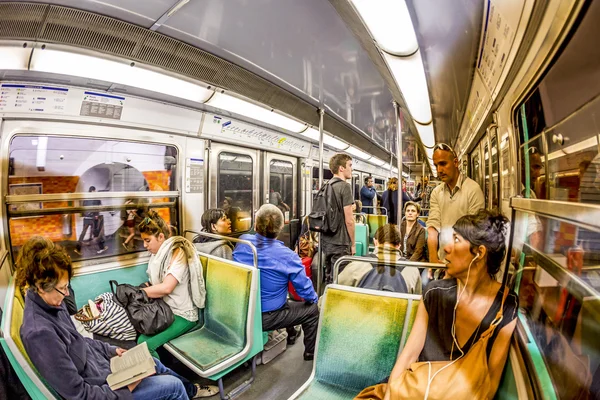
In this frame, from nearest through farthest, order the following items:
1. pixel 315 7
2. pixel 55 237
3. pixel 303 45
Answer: pixel 315 7 → pixel 55 237 → pixel 303 45

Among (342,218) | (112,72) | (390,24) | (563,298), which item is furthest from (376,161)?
(112,72)

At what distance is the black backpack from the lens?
158 cm

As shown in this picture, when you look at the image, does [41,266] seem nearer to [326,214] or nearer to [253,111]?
[326,214]

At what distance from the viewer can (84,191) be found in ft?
4.96

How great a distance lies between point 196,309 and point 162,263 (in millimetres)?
402

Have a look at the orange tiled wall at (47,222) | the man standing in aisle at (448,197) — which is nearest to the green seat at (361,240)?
the man standing in aisle at (448,197)

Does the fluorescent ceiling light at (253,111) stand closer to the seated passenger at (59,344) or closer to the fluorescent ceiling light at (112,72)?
the fluorescent ceiling light at (112,72)

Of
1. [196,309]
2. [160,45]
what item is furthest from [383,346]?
[160,45]

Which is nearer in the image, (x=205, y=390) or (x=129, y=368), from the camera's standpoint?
(x=129, y=368)

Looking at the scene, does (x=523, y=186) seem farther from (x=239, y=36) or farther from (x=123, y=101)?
(x=123, y=101)

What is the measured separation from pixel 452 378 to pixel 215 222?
5.92ft

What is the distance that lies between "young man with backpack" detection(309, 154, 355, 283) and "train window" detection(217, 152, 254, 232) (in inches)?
37.4

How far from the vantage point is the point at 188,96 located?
1.78 m

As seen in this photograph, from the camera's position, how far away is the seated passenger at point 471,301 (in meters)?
0.76
